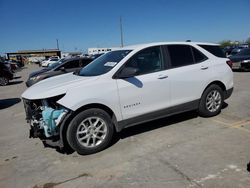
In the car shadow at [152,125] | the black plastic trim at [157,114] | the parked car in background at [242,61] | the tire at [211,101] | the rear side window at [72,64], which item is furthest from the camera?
the parked car in background at [242,61]

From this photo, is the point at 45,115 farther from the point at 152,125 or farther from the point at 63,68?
the point at 63,68

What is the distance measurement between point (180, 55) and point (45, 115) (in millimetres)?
2978

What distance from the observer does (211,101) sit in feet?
19.4

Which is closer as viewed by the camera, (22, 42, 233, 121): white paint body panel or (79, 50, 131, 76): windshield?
(22, 42, 233, 121): white paint body panel

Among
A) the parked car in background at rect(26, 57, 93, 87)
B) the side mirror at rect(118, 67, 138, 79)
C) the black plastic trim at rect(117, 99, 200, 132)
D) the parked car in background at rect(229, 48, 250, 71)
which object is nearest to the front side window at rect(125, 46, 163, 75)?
the side mirror at rect(118, 67, 138, 79)

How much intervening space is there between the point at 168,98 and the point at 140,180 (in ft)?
6.89

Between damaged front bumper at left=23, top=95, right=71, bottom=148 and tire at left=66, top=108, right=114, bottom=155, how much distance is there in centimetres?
18

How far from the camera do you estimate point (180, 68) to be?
5309 millimetres

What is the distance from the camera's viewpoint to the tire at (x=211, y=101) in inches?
226

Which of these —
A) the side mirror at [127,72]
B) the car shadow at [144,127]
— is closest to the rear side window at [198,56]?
the car shadow at [144,127]

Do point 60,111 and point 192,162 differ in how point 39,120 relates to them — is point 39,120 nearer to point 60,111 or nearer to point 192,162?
point 60,111

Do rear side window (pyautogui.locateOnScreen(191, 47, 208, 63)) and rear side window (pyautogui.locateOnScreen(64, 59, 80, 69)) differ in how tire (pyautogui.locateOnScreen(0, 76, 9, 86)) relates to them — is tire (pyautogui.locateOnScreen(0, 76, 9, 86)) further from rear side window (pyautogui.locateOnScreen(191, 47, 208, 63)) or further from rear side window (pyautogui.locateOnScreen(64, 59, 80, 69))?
rear side window (pyautogui.locateOnScreen(191, 47, 208, 63))

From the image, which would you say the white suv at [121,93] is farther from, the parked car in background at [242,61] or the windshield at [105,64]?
the parked car in background at [242,61]

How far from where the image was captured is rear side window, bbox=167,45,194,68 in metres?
5.31
